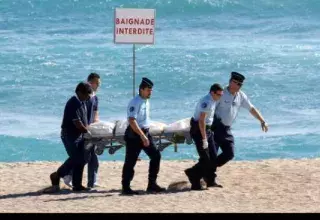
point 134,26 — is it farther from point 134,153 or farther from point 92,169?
point 134,153

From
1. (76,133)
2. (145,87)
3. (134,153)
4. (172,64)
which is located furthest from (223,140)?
(172,64)

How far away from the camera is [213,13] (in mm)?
43031

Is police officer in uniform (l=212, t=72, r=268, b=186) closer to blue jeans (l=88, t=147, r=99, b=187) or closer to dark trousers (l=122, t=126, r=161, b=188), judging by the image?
dark trousers (l=122, t=126, r=161, b=188)

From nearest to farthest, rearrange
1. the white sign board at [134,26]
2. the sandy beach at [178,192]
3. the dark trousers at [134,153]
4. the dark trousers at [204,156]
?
the sandy beach at [178,192]
the dark trousers at [134,153]
the dark trousers at [204,156]
the white sign board at [134,26]

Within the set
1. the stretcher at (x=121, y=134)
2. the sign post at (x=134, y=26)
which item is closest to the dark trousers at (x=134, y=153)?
the stretcher at (x=121, y=134)

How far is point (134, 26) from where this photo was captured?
1762 centimetres

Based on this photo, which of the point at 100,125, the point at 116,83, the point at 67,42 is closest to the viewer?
the point at 100,125

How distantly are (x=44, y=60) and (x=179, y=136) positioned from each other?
2047 cm

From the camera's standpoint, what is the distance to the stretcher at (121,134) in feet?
47.2

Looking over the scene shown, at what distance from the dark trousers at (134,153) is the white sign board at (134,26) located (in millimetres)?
3805

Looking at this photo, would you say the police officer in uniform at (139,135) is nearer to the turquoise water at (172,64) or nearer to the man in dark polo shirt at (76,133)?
the man in dark polo shirt at (76,133)

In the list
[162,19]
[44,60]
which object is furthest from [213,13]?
[44,60]

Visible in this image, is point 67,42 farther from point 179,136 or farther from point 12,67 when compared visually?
point 179,136

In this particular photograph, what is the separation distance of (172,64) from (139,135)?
815 inches
